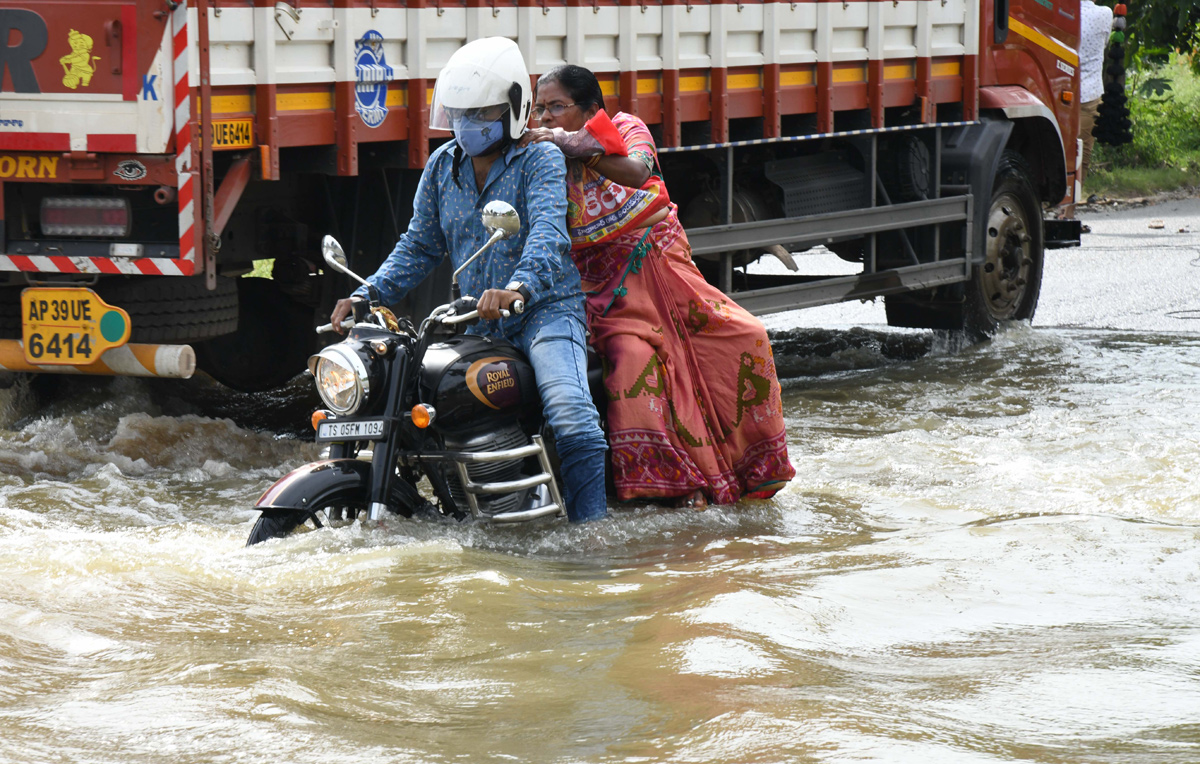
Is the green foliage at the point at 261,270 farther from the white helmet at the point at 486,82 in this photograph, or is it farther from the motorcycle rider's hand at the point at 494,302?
the motorcycle rider's hand at the point at 494,302

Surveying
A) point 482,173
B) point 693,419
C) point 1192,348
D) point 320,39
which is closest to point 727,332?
point 693,419

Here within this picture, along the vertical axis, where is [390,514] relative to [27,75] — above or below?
below

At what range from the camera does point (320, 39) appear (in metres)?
6.21

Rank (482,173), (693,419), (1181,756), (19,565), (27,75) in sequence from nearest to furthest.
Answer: (1181,756) → (19,565) → (482,173) → (693,419) → (27,75)

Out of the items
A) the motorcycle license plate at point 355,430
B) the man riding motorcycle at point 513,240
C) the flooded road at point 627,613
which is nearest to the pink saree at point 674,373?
the flooded road at point 627,613

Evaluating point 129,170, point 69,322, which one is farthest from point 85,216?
point 69,322

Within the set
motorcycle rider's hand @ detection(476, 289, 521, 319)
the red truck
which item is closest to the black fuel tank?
motorcycle rider's hand @ detection(476, 289, 521, 319)

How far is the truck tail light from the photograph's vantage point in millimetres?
5957

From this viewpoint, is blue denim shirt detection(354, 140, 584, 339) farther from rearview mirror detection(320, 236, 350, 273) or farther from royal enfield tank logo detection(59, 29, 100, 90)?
royal enfield tank logo detection(59, 29, 100, 90)

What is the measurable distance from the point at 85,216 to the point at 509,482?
2.44 meters

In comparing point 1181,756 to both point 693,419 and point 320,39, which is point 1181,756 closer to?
point 693,419

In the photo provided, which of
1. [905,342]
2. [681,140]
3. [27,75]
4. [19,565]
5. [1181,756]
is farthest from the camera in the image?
[905,342]

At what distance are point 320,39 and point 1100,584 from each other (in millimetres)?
3704

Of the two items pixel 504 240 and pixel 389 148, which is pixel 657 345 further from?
pixel 389 148
